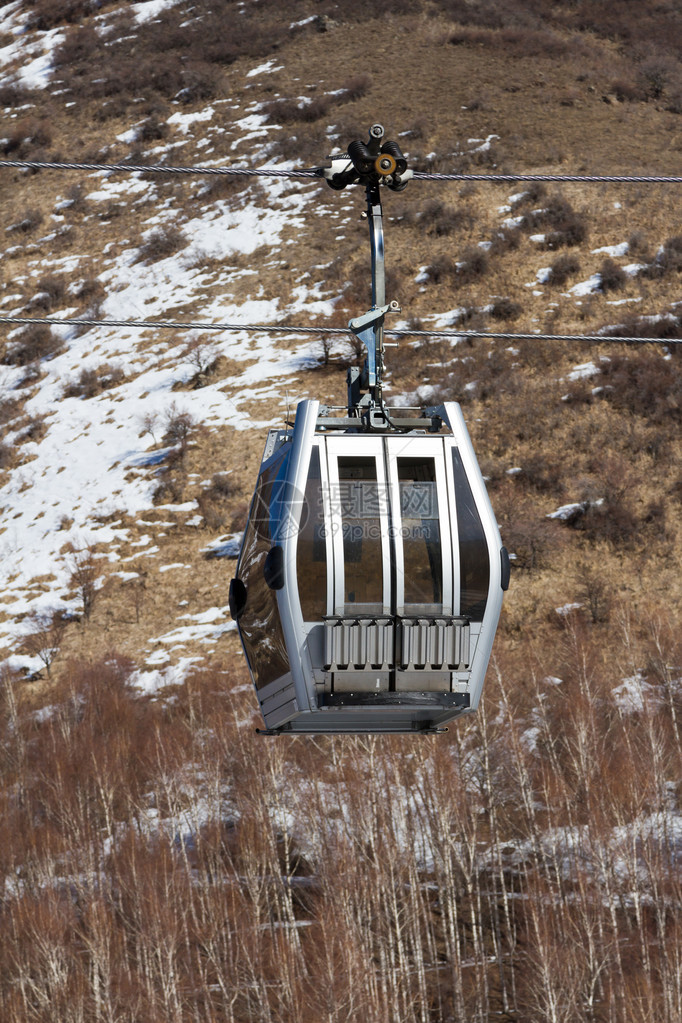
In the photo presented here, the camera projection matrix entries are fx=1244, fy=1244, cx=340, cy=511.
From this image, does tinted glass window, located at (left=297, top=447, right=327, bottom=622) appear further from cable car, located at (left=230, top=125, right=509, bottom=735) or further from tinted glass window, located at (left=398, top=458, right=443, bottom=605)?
tinted glass window, located at (left=398, top=458, right=443, bottom=605)

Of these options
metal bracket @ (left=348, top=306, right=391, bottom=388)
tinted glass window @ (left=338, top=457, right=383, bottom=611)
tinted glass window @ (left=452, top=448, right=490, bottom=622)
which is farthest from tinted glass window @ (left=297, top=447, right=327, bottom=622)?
metal bracket @ (left=348, top=306, right=391, bottom=388)

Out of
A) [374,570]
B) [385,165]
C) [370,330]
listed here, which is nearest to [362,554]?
[374,570]

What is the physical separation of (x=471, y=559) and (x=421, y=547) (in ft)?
1.20

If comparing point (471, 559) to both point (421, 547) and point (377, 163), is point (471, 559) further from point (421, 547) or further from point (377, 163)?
point (377, 163)

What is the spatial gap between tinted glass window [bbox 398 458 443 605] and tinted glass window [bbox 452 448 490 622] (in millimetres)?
162

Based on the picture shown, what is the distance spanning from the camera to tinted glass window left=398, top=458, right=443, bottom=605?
27.0 feet

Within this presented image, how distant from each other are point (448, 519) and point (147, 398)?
4505 cm

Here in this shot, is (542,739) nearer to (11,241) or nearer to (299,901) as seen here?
(299,901)

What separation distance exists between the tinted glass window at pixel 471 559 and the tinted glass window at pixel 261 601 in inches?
49.3

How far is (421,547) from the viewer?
325 inches

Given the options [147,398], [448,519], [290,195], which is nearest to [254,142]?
[290,195]

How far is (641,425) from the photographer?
47250 mm

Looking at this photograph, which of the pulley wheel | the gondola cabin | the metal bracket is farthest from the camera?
the metal bracket

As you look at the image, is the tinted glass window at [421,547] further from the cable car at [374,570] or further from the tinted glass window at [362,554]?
the tinted glass window at [362,554]
